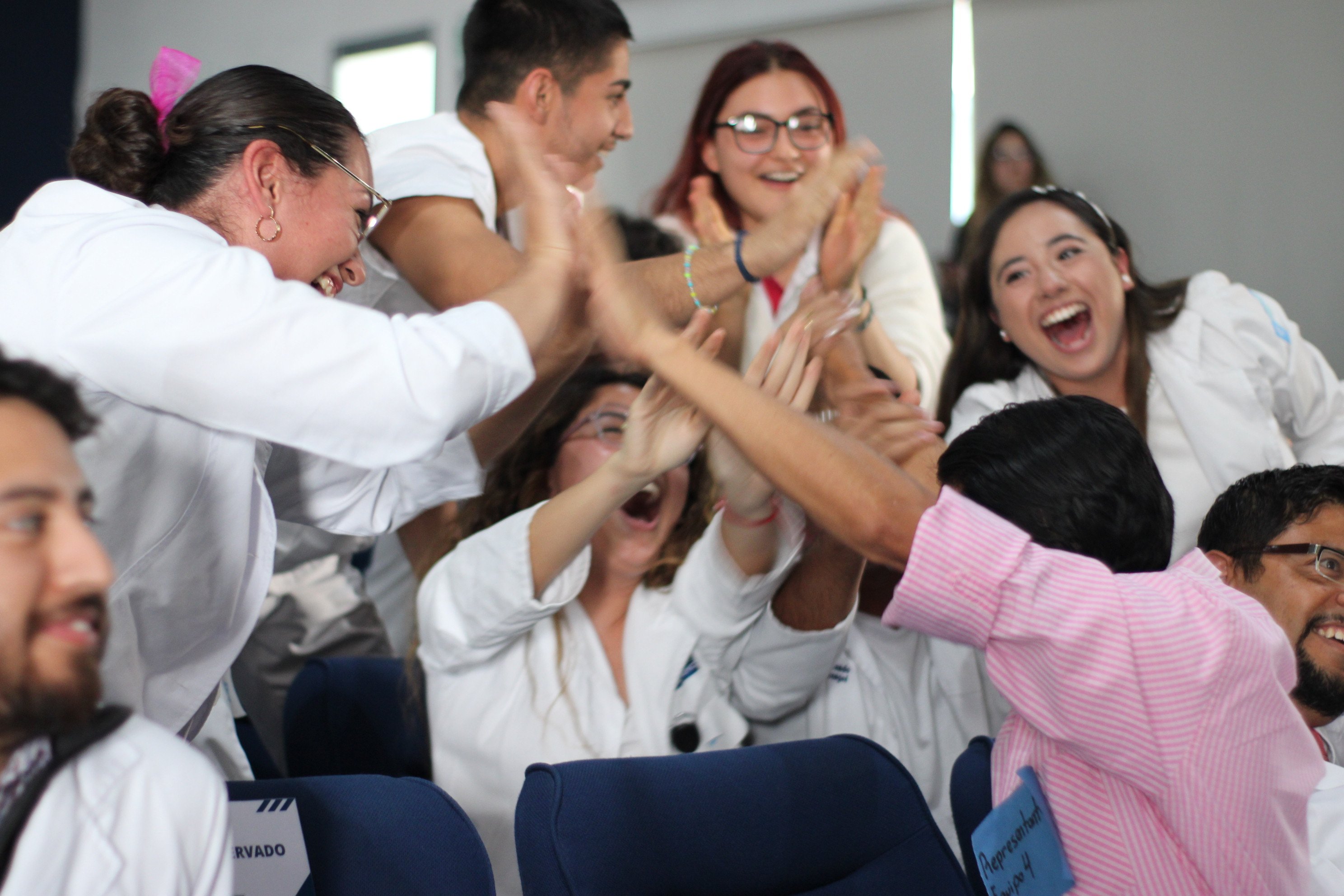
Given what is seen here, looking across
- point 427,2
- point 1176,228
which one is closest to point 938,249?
point 1176,228

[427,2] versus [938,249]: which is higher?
[427,2]

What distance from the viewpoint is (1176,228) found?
14.2ft

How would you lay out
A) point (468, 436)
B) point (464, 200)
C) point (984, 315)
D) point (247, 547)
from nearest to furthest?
point (247, 547), point (468, 436), point (464, 200), point (984, 315)

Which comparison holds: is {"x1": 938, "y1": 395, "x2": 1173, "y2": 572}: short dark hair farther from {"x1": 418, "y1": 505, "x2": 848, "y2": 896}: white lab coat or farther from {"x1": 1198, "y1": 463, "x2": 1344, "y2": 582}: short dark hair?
{"x1": 418, "y1": 505, "x2": 848, "y2": 896}: white lab coat

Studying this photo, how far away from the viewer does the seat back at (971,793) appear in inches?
59.5

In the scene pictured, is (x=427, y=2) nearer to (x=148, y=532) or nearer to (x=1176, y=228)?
(x=1176, y=228)

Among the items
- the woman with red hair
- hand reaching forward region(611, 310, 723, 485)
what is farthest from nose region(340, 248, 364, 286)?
A: the woman with red hair

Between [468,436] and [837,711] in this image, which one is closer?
[468,436]

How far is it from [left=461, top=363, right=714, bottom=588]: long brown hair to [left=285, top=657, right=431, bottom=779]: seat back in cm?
32

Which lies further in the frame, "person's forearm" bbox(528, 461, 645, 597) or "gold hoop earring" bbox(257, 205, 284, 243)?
"person's forearm" bbox(528, 461, 645, 597)

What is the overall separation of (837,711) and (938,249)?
3.02 metres

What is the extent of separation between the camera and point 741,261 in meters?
1.66

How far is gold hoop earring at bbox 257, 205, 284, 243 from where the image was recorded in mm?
1304

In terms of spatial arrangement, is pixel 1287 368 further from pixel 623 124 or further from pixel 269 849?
pixel 269 849
